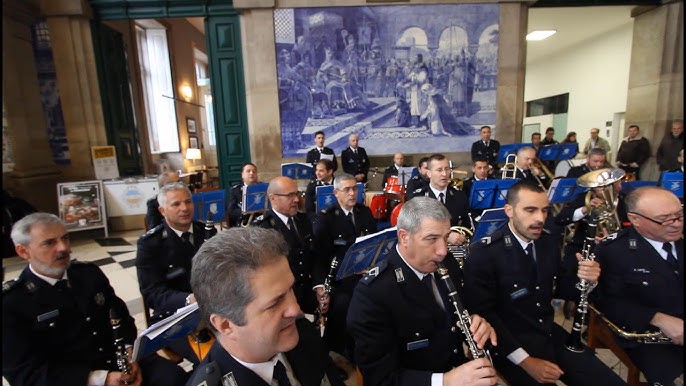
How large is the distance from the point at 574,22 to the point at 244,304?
40.3 feet

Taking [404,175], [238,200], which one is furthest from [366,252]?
[404,175]

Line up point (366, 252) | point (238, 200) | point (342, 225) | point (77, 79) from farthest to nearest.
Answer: point (77, 79)
point (238, 200)
point (342, 225)
point (366, 252)

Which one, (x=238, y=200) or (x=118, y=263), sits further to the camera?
(x=118, y=263)

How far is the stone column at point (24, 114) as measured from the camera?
252 inches

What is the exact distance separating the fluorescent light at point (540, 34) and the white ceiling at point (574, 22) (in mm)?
181

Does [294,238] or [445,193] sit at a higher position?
[445,193]

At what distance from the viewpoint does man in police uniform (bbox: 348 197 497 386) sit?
1.62m

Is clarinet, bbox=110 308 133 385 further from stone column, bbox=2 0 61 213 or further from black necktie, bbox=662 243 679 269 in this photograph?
stone column, bbox=2 0 61 213

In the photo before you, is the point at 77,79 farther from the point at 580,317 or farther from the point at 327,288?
the point at 580,317

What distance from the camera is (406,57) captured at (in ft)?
24.4

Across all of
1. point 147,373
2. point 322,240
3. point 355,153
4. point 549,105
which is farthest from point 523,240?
point 549,105

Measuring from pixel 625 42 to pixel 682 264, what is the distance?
11332 millimetres

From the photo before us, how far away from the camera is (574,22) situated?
987 centimetres

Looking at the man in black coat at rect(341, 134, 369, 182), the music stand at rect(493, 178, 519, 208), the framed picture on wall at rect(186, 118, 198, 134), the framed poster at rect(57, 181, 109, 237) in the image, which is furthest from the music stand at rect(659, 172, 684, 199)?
the framed picture on wall at rect(186, 118, 198, 134)
